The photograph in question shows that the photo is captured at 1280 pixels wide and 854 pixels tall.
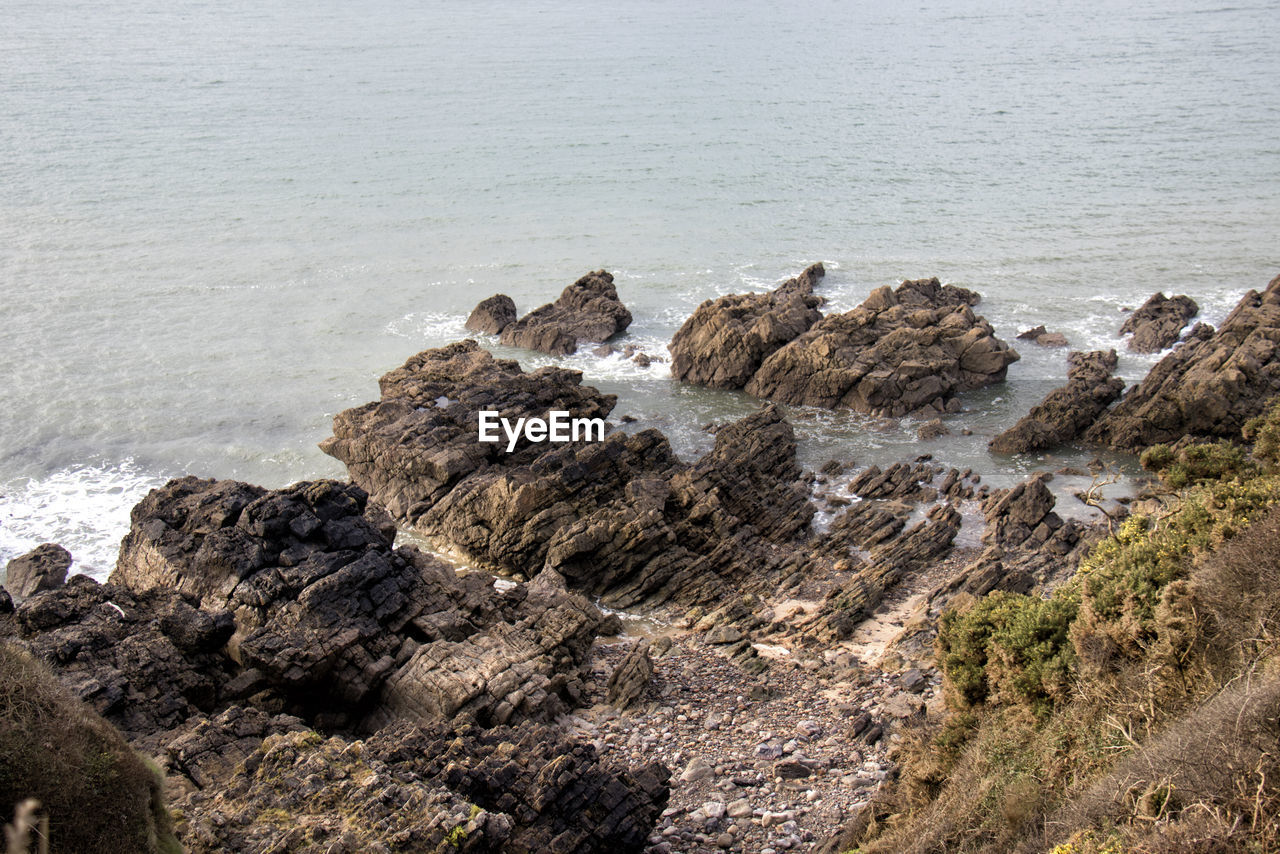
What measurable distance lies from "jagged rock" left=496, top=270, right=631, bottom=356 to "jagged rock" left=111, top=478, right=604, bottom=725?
926 inches

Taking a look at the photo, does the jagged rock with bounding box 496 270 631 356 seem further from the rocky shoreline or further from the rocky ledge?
the rocky shoreline

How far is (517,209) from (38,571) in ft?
157

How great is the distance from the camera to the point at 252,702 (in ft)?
68.4

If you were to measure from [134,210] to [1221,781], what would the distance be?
2844 inches

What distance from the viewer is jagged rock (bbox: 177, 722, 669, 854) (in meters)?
14.7

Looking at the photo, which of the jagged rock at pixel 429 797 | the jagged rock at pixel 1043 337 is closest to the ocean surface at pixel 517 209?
the jagged rock at pixel 1043 337

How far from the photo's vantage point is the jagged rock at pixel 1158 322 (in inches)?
Answer: 1831

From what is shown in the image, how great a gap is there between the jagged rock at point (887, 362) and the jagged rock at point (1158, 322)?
7819mm

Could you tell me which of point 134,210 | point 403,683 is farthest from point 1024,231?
point 134,210

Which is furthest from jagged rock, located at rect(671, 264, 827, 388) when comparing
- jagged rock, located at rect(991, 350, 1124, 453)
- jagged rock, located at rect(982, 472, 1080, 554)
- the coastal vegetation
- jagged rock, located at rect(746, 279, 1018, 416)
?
the coastal vegetation

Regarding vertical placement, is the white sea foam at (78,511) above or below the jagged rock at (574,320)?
below

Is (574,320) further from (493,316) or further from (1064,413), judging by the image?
(1064,413)

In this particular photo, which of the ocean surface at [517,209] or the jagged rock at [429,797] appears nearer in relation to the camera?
the jagged rock at [429,797]

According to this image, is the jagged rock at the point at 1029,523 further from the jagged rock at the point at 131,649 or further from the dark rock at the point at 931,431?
the jagged rock at the point at 131,649
